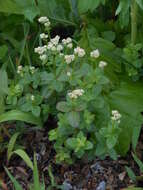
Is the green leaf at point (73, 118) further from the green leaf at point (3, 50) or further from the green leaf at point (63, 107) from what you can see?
the green leaf at point (3, 50)

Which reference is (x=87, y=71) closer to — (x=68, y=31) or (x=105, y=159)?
(x=105, y=159)

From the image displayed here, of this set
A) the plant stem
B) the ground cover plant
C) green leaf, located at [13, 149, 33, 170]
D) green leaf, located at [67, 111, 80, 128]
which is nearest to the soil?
the ground cover plant

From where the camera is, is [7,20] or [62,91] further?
[7,20]

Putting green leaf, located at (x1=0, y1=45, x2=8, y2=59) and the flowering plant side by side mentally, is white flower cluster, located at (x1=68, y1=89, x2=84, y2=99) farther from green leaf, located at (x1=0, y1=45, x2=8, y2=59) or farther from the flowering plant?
green leaf, located at (x1=0, y1=45, x2=8, y2=59)

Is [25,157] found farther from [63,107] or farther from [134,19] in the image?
[134,19]

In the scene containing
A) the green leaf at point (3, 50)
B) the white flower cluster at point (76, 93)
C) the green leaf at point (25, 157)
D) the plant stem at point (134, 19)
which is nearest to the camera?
the white flower cluster at point (76, 93)

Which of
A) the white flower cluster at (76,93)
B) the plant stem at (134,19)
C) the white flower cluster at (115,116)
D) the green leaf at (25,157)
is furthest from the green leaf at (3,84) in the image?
the plant stem at (134,19)

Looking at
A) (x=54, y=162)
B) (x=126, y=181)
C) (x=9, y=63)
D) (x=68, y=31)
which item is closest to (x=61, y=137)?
(x=54, y=162)
